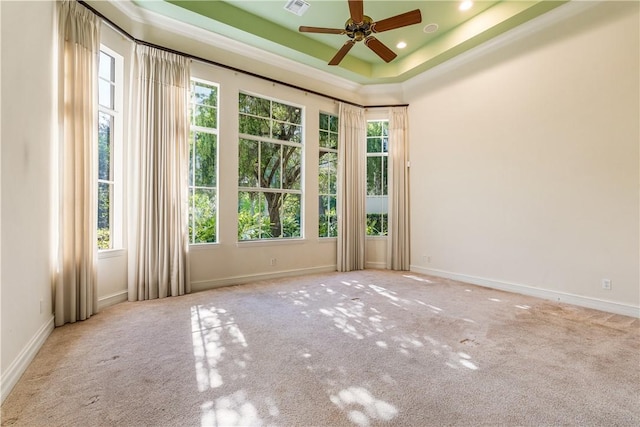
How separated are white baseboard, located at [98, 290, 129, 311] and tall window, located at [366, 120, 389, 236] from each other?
430 cm

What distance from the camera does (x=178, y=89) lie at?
388cm

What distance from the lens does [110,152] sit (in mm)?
3561

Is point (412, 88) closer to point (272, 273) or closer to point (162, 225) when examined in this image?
point (272, 273)

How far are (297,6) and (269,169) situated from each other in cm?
238

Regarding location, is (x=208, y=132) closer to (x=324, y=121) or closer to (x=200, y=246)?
(x=200, y=246)

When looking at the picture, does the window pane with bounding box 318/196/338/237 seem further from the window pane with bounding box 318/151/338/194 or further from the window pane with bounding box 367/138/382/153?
the window pane with bounding box 367/138/382/153

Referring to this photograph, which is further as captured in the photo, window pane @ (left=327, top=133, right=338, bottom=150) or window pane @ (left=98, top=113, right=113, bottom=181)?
window pane @ (left=327, top=133, right=338, bottom=150)

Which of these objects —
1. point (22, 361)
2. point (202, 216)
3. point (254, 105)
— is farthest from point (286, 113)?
point (22, 361)

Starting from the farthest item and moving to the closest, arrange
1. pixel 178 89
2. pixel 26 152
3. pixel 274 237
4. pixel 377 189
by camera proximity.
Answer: pixel 377 189 < pixel 274 237 < pixel 178 89 < pixel 26 152

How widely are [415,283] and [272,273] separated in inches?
92.9

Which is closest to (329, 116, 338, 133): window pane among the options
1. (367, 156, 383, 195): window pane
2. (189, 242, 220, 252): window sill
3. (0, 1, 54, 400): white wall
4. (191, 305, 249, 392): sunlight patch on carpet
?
(367, 156, 383, 195): window pane

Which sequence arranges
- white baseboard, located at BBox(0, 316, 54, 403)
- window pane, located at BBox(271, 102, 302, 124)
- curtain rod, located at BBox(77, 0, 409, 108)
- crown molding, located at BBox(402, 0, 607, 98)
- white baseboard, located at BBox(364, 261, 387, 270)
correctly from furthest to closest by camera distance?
white baseboard, located at BBox(364, 261, 387, 270) → window pane, located at BBox(271, 102, 302, 124) → crown molding, located at BBox(402, 0, 607, 98) → curtain rod, located at BBox(77, 0, 409, 108) → white baseboard, located at BBox(0, 316, 54, 403)

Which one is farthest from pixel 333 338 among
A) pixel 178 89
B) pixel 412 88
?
pixel 412 88

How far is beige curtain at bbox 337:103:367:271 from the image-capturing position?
18.3ft
